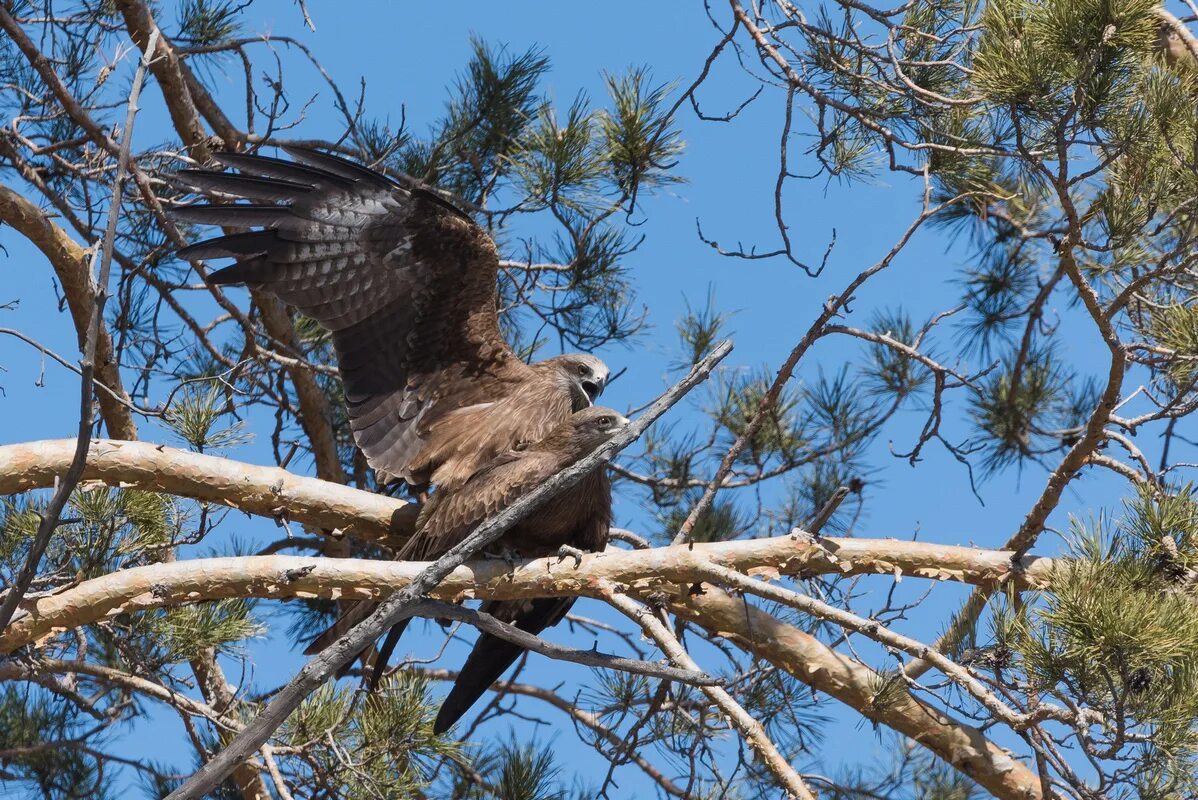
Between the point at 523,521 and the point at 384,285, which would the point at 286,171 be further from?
the point at 523,521

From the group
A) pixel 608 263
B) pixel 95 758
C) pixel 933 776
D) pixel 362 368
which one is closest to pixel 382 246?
pixel 362 368

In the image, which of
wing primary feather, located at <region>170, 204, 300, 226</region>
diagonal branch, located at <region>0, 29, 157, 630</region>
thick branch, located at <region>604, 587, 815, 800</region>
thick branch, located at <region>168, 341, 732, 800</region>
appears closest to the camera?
diagonal branch, located at <region>0, 29, 157, 630</region>

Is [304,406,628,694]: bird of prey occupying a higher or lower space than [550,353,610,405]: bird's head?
lower

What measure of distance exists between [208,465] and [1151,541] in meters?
2.30

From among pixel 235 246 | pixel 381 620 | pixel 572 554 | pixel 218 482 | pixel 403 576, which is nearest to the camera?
pixel 381 620

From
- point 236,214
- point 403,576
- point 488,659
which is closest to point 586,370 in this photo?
point 488,659

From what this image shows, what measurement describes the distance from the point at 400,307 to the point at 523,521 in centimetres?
104

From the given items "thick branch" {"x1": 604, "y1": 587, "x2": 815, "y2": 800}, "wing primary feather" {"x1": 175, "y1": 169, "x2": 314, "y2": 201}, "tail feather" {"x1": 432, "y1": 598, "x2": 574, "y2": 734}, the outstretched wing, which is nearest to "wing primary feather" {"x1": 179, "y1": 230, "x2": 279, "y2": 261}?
the outstretched wing

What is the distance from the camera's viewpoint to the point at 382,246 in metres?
4.14

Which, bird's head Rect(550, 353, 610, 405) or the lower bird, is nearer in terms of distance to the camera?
the lower bird

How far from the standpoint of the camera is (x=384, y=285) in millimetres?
4164

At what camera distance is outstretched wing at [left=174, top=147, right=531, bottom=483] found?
4.03 m

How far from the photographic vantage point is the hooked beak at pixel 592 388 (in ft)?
14.2

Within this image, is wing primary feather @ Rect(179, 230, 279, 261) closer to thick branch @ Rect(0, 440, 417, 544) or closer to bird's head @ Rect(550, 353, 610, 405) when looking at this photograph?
thick branch @ Rect(0, 440, 417, 544)
